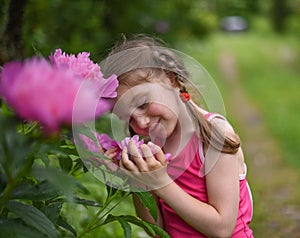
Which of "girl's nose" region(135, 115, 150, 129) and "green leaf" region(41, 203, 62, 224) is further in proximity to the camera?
"girl's nose" region(135, 115, 150, 129)

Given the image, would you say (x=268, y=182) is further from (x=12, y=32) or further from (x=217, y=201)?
(x=217, y=201)

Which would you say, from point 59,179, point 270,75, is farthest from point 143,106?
point 270,75

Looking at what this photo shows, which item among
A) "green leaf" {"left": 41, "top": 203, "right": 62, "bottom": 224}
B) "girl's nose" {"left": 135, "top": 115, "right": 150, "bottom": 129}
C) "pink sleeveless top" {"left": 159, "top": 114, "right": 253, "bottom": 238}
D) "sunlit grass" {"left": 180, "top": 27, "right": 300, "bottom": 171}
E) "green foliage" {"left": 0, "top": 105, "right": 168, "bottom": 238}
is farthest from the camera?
"sunlit grass" {"left": 180, "top": 27, "right": 300, "bottom": 171}

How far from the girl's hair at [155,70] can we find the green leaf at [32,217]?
665 mm

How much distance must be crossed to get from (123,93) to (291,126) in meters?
6.87

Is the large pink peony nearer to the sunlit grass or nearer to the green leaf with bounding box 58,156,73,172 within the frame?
the green leaf with bounding box 58,156,73,172

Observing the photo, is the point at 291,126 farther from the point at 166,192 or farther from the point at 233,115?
the point at 166,192

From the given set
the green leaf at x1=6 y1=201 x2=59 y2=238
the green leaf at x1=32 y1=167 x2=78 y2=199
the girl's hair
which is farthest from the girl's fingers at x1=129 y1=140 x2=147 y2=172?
the green leaf at x1=32 y1=167 x2=78 y2=199

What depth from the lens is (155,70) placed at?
2047 mm

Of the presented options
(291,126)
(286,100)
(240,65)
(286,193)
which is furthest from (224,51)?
(286,193)

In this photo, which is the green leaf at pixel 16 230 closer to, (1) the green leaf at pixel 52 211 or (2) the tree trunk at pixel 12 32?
(1) the green leaf at pixel 52 211

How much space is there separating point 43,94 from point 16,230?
1.65 ft

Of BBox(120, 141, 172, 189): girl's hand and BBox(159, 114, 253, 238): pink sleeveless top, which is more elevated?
BBox(120, 141, 172, 189): girl's hand

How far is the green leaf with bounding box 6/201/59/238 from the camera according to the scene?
54.5 inches
